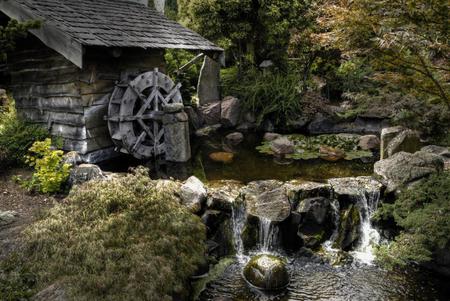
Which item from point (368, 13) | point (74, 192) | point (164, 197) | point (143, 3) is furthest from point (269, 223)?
point (143, 3)

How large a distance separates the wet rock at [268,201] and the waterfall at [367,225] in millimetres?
1274

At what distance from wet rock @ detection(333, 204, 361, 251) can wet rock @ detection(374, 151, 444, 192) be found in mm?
734

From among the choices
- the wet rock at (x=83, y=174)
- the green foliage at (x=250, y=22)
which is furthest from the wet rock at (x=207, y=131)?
the wet rock at (x=83, y=174)

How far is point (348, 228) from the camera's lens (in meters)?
5.85

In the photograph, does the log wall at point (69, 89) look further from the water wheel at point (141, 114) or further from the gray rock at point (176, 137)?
the gray rock at point (176, 137)

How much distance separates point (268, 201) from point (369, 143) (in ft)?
16.8

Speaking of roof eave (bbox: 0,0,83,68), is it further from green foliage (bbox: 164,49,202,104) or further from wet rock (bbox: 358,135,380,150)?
wet rock (bbox: 358,135,380,150)

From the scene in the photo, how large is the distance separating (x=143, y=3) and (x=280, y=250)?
8.94 metres

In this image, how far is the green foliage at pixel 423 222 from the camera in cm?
451

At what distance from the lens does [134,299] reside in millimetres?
3516

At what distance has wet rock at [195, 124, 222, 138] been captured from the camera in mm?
11302

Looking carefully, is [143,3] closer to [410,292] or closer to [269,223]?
[269,223]

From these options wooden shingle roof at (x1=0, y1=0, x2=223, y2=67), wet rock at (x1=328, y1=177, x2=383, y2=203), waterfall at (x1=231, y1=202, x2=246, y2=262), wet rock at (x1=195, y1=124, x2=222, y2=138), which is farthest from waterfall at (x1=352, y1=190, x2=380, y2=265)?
wet rock at (x1=195, y1=124, x2=222, y2=138)

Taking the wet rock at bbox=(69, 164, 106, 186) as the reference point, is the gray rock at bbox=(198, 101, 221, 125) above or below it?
above
